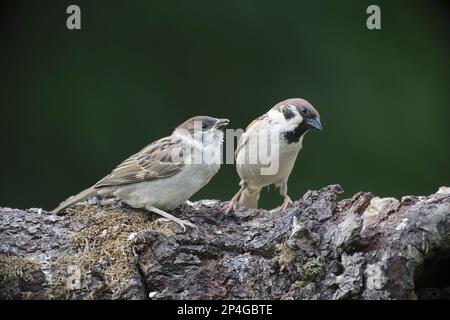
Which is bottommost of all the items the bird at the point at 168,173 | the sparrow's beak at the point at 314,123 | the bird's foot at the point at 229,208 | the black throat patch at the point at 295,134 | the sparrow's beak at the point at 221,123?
the bird's foot at the point at 229,208

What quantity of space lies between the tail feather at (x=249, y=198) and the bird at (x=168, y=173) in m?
0.87

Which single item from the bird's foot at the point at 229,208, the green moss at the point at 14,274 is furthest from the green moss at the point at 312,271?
the green moss at the point at 14,274

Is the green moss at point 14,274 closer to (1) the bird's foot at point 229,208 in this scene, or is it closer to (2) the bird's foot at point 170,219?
(2) the bird's foot at point 170,219

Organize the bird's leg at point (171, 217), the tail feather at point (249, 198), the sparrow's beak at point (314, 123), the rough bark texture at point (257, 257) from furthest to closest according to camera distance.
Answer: the tail feather at point (249, 198), the sparrow's beak at point (314, 123), the bird's leg at point (171, 217), the rough bark texture at point (257, 257)

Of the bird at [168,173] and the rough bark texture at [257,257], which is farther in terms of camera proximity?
the bird at [168,173]

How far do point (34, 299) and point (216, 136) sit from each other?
4.30 feet

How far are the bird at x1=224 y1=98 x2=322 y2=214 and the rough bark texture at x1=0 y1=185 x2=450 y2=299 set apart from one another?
3.48 ft

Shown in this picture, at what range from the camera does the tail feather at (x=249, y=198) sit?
462 cm

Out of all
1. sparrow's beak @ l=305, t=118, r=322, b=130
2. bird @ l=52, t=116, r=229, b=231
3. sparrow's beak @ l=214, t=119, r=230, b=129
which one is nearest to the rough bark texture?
bird @ l=52, t=116, r=229, b=231

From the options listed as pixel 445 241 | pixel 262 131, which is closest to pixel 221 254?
pixel 445 241

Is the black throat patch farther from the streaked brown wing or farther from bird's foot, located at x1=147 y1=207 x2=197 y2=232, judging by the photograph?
bird's foot, located at x1=147 y1=207 x2=197 y2=232

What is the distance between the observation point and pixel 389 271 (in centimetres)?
283

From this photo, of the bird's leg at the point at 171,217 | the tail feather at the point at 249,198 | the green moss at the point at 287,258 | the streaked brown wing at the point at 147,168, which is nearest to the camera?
the green moss at the point at 287,258

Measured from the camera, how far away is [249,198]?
470 centimetres
